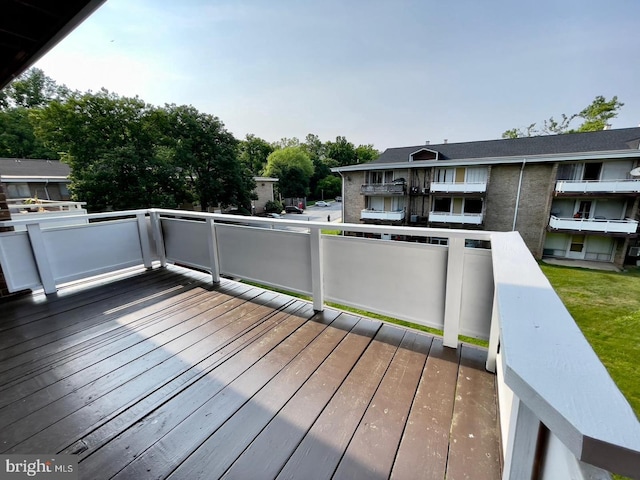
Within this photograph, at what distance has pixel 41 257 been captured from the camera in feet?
9.55

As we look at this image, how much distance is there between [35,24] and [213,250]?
220cm

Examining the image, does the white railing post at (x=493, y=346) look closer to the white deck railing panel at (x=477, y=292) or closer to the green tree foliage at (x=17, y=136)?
the white deck railing panel at (x=477, y=292)

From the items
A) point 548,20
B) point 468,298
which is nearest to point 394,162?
Result: point 548,20

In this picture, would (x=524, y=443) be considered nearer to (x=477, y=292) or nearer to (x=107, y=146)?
(x=477, y=292)

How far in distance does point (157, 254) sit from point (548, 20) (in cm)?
1043

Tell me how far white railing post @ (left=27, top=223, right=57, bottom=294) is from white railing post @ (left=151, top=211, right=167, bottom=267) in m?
1.10

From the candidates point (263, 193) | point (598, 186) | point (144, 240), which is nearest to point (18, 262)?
point (144, 240)

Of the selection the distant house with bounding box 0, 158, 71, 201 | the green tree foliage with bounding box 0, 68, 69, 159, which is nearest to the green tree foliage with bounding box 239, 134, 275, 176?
the green tree foliage with bounding box 0, 68, 69, 159

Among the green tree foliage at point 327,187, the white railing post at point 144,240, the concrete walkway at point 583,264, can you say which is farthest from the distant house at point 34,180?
the green tree foliage at point 327,187

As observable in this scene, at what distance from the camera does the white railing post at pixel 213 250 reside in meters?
3.14

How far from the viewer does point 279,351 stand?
1.95 m

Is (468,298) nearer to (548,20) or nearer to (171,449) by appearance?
(171,449)

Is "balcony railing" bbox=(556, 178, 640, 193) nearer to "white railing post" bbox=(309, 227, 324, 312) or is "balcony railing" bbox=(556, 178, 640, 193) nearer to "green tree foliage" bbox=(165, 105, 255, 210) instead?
"white railing post" bbox=(309, 227, 324, 312)

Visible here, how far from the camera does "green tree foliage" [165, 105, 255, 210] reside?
603 inches
